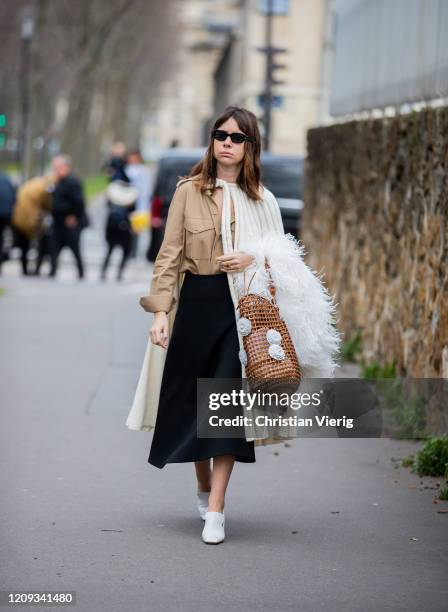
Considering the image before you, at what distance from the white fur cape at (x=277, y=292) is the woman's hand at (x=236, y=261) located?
0.07 feet

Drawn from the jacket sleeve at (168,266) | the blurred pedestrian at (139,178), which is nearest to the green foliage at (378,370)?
the jacket sleeve at (168,266)

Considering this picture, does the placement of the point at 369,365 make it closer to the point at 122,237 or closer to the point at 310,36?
the point at 122,237

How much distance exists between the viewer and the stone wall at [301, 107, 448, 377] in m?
8.80

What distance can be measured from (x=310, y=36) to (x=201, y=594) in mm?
57367

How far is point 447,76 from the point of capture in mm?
10047

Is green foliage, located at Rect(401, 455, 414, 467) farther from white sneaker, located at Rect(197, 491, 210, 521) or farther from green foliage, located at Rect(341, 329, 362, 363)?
green foliage, located at Rect(341, 329, 362, 363)

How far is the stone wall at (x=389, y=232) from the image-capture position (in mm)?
8805

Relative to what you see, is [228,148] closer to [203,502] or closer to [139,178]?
[203,502]

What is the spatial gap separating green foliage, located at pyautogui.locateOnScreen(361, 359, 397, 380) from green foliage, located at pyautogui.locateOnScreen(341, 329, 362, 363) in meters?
1.11

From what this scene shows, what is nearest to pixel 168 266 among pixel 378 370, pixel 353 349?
pixel 378 370

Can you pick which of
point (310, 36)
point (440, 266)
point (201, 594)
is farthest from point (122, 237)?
point (310, 36)

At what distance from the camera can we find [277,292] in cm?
617

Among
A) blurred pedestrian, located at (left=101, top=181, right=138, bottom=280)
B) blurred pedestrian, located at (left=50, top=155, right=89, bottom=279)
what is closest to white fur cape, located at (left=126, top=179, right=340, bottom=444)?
blurred pedestrian, located at (left=50, top=155, right=89, bottom=279)

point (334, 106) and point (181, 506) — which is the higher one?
point (334, 106)
